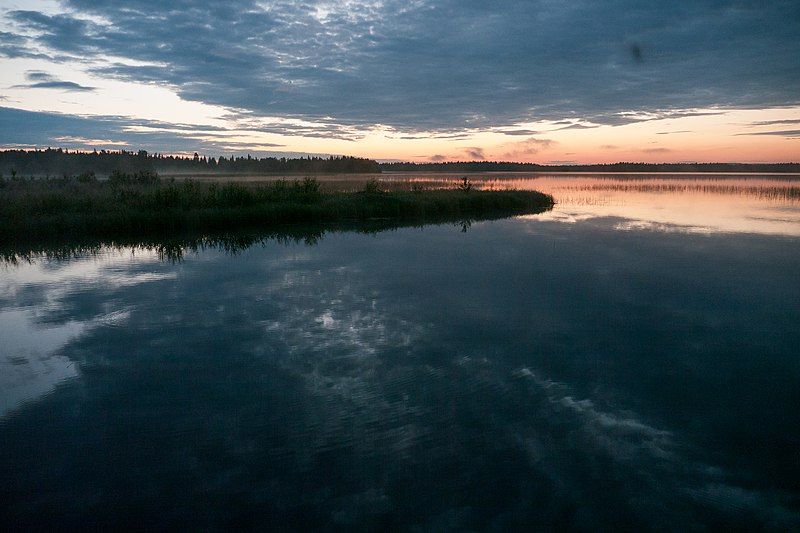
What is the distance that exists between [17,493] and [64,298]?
26.4 ft

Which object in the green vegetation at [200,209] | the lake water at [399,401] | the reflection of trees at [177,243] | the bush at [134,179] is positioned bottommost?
the lake water at [399,401]

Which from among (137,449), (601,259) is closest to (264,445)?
(137,449)

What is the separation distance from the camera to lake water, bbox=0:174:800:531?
4.32 meters

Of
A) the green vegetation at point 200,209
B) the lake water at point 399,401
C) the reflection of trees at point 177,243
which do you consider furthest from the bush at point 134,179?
the lake water at point 399,401

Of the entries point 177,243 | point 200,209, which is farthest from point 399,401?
point 200,209

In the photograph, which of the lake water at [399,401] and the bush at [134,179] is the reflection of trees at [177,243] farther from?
the bush at [134,179]

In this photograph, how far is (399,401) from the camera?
615cm

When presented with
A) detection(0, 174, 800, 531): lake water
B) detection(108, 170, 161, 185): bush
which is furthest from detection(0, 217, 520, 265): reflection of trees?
detection(108, 170, 161, 185): bush

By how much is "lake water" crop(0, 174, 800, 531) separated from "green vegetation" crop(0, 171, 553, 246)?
713 cm

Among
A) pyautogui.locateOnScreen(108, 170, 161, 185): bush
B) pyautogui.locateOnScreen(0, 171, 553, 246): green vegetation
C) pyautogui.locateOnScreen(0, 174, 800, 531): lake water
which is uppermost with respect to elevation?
pyautogui.locateOnScreen(108, 170, 161, 185): bush

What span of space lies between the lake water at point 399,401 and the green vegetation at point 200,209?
7.13 metres

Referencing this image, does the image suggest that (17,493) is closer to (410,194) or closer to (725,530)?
A: (725,530)

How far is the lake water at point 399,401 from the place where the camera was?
432 centimetres

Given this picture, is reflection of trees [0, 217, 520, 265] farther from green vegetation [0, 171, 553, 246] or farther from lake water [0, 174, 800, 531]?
lake water [0, 174, 800, 531]
